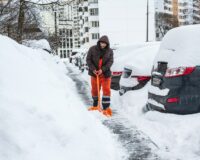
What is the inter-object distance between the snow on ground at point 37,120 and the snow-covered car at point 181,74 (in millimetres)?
2260

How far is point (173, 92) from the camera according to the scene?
6867mm

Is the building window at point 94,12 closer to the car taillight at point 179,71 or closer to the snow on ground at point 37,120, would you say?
the car taillight at point 179,71

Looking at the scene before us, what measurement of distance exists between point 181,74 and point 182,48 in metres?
0.44

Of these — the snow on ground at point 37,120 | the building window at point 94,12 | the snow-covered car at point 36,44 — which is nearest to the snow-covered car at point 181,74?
the snow on ground at point 37,120

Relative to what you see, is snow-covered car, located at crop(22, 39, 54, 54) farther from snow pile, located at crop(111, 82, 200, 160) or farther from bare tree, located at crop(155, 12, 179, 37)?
bare tree, located at crop(155, 12, 179, 37)

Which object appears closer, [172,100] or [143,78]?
[172,100]

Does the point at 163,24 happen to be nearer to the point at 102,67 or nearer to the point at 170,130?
the point at 102,67

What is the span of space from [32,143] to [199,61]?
383 cm

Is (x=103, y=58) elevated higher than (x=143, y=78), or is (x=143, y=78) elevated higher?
(x=103, y=58)

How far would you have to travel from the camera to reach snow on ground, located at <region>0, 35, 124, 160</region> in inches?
145

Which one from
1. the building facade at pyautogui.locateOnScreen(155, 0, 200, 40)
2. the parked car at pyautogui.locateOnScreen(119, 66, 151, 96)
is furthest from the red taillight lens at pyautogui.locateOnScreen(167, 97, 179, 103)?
the building facade at pyautogui.locateOnScreen(155, 0, 200, 40)

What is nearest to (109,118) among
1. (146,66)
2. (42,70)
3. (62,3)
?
(146,66)

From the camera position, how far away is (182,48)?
686 cm

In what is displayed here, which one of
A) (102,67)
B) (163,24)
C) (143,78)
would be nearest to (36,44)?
(143,78)
